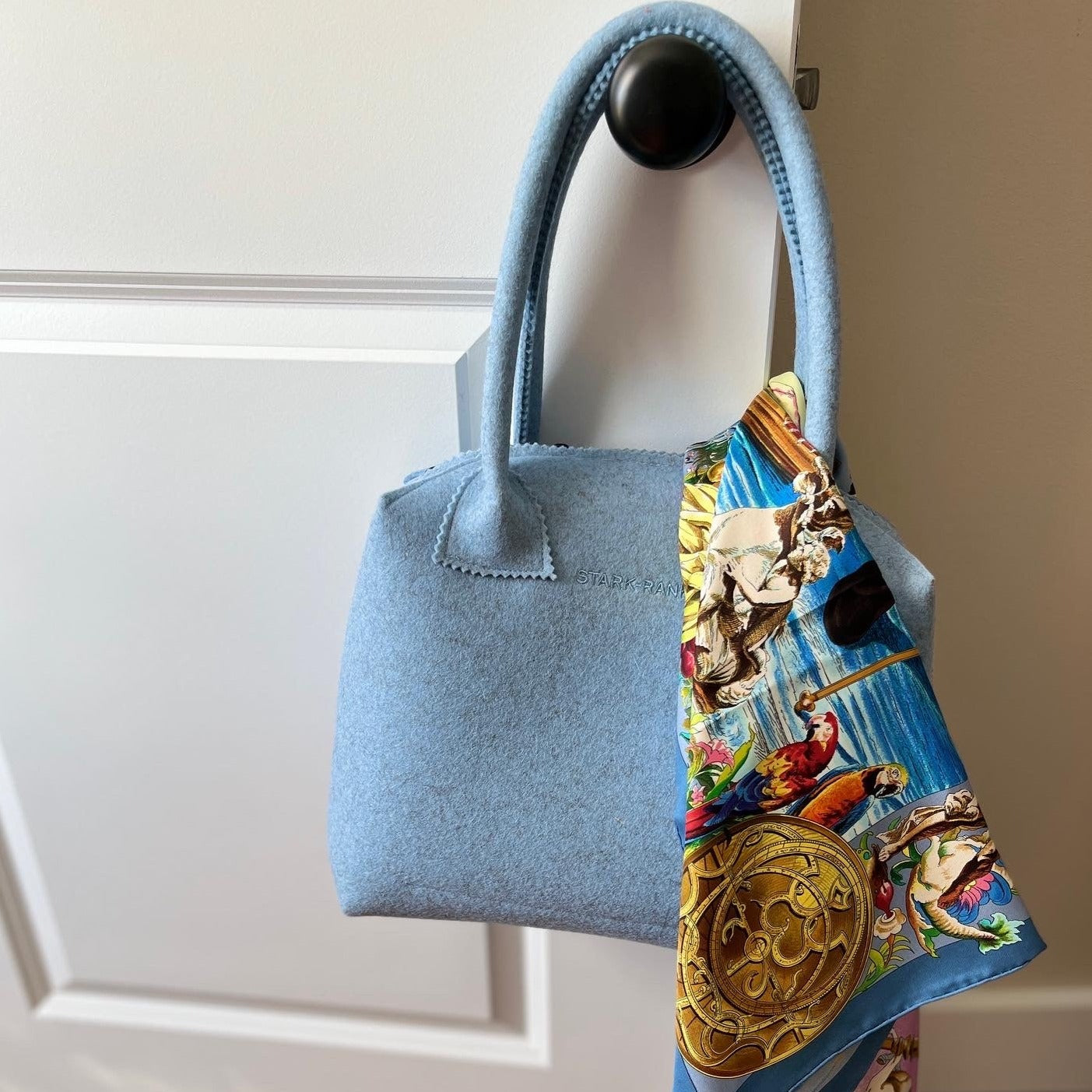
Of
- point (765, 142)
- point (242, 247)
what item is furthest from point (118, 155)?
point (765, 142)

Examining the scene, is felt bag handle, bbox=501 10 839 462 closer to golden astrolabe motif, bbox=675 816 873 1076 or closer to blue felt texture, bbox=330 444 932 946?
blue felt texture, bbox=330 444 932 946

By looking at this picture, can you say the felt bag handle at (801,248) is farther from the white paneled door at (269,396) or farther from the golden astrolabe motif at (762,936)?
the golden astrolabe motif at (762,936)

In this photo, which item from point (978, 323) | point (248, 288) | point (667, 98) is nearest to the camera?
point (667, 98)

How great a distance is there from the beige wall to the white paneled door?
0.51ft

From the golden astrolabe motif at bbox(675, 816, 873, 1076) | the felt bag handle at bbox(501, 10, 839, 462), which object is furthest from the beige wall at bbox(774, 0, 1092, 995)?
the golden astrolabe motif at bbox(675, 816, 873, 1076)

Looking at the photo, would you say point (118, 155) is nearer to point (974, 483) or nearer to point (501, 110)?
point (501, 110)

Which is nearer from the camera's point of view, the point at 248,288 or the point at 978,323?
the point at 248,288

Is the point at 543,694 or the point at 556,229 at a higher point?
the point at 556,229

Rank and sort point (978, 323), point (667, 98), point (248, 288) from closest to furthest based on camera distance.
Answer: point (667, 98) → point (248, 288) → point (978, 323)

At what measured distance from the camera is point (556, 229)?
397mm

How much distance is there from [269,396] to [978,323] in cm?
43

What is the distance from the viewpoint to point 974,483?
604 mm

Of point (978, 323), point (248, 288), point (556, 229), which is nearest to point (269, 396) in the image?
point (248, 288)

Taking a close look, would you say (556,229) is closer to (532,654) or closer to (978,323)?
(532,654)
